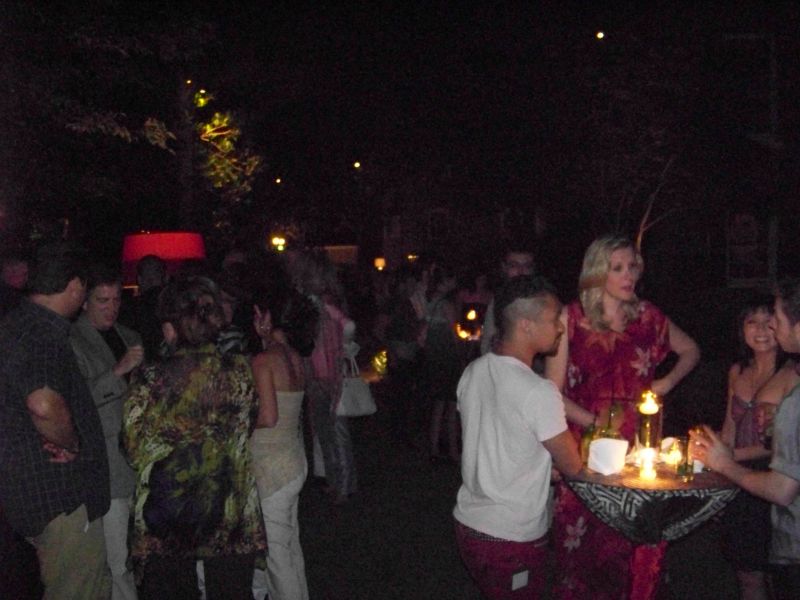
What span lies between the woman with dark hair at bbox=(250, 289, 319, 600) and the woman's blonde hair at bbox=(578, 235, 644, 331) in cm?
156

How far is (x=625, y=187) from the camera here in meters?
16.8

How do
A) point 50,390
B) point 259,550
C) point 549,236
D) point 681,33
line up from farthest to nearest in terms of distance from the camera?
point 549,236 < point 681,33 < point 259,550 < point 50,390

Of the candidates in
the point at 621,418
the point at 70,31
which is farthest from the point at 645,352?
the point at 70,31

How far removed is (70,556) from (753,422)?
3.34m

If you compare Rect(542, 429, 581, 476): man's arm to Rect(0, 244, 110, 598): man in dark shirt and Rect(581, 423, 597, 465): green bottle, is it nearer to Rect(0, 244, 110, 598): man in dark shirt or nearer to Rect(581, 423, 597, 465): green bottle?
Rect(581, 423, 597, 465): green bottle

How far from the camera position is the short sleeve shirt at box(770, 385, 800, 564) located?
350cm

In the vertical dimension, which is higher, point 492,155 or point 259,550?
point 492,155

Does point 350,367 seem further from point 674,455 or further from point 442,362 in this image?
point 674,455

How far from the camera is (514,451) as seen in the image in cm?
380

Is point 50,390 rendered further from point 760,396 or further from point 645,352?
point 760,396

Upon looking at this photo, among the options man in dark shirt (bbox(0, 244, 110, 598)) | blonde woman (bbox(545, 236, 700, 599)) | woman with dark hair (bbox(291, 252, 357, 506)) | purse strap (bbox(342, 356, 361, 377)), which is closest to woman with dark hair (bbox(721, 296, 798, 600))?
blonde woman (bbox(545, 236, 700, 599))

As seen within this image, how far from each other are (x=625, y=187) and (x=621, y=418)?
12956mm

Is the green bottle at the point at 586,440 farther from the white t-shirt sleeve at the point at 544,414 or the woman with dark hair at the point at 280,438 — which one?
the woman with dark hair at the point at 280,438

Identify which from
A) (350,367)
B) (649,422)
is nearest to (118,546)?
(649,422)
